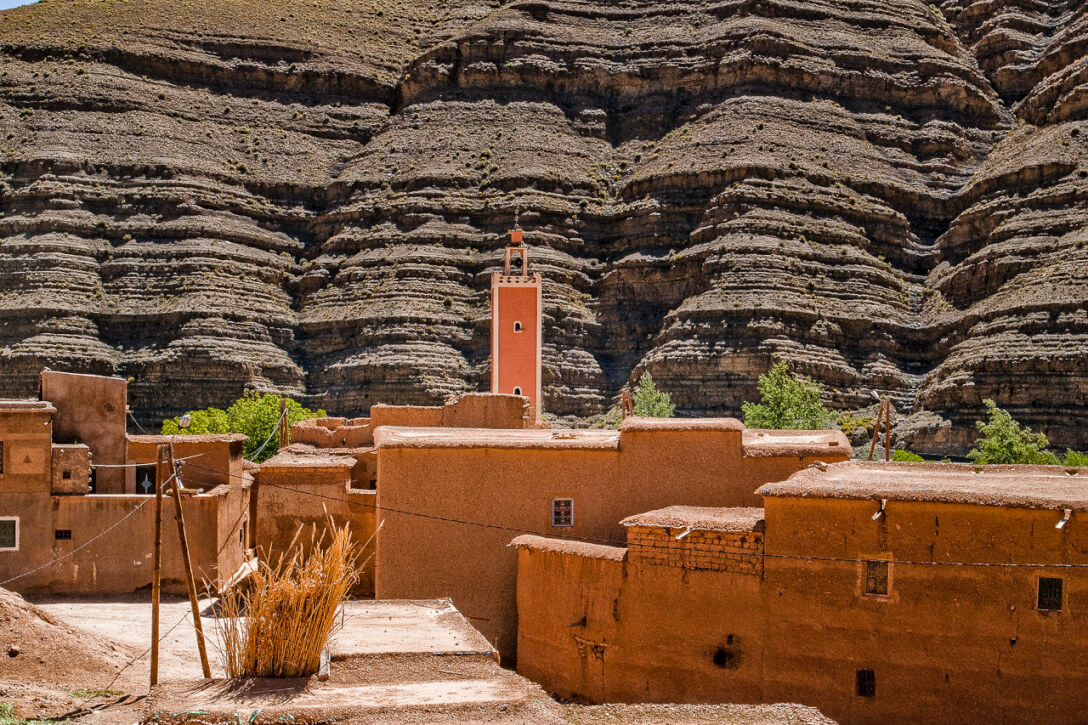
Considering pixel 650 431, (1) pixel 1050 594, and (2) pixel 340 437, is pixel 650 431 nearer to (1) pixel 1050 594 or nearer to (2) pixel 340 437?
(1) pixel 1050 594

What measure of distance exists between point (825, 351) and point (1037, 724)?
176 feet

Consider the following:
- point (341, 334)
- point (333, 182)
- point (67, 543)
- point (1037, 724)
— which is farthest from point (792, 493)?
point (333, 182)

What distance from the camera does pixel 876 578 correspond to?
651 inches

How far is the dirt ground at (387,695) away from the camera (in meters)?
9.83

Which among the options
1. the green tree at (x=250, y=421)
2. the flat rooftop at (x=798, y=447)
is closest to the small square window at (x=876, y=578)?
the flat rooftop at (x=798, y=447)

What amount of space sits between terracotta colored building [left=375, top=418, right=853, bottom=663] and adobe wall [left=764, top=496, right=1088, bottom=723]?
481cm

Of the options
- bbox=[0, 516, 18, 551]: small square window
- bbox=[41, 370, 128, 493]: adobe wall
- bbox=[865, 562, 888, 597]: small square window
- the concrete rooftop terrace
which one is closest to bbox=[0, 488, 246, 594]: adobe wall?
bbox=[0, 516, 18, 551]: small square window

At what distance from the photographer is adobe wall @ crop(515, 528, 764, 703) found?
17.4 m

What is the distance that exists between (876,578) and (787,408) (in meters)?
41.3

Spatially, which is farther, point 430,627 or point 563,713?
point 430,627

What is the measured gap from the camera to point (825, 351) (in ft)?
224

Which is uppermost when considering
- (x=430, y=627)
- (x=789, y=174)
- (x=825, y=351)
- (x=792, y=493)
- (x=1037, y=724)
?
(x=789, y=174)

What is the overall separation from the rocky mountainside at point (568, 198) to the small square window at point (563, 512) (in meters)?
42.9

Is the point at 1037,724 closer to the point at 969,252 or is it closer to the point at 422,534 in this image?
the point at 422,534
